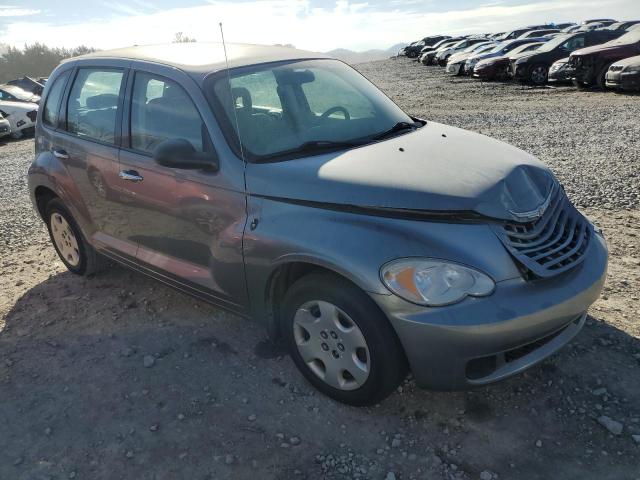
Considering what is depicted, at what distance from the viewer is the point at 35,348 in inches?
147

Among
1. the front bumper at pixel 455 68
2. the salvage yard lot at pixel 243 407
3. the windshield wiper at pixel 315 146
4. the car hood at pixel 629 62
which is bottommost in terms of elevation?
the front bumper at pixel 455 68

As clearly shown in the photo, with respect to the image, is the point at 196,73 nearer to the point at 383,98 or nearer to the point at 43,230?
the point at 383,98

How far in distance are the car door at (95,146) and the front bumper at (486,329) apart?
2298 millimetres

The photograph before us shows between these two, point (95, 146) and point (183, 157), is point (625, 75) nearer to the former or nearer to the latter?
point (95, 146)

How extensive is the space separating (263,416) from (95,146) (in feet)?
7.55

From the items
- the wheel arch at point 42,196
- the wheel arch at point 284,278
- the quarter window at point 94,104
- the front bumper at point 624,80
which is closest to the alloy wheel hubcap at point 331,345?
the wheel arch at point 284,278

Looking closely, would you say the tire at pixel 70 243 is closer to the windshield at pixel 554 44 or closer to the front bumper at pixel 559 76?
the front bumper at pixel 559 76

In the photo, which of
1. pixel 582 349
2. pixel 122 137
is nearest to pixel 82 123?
pixel 122 137

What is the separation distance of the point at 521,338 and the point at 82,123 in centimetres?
345

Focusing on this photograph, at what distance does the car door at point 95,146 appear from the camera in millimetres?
3738

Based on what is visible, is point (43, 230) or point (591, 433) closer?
point (591, 433)

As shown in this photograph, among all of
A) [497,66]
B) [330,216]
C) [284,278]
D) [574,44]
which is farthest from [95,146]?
[497,66]

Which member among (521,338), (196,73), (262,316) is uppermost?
(196,73)

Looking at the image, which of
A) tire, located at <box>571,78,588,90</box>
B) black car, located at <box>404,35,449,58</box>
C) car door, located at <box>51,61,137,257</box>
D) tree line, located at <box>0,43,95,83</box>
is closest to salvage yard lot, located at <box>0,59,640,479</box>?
car door, located at <box>51,61,137,257</box>
